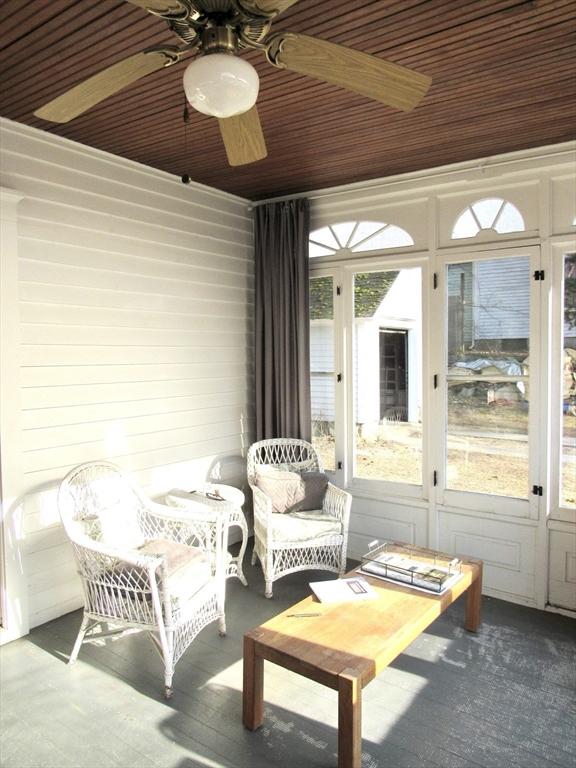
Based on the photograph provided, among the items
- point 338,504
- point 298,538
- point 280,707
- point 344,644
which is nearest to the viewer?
point 344,644

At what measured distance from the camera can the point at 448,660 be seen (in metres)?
2.80

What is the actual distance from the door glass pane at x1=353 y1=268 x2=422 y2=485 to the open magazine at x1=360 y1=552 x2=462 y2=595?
1043 mm

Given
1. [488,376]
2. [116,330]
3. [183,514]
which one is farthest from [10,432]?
[488,376]

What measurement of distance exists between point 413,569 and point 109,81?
2.43 m

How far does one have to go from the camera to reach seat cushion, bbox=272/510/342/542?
3.50 m

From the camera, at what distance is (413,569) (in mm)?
2818

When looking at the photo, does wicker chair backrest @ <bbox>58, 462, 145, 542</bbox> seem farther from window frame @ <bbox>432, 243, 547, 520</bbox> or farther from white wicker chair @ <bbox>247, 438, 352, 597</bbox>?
window frame @ <bbox>432, 243, 547, 520</bbox>

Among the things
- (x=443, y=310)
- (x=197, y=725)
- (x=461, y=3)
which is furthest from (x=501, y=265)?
(x=197, y=725)

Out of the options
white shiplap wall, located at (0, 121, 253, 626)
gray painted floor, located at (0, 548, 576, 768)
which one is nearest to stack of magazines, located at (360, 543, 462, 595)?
gray painted floor, located at (0, 548, 576, 768)

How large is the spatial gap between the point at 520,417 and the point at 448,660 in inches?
59.1

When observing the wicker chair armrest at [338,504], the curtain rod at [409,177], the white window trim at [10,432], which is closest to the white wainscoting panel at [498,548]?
the wicker chair armrest at [338,504]

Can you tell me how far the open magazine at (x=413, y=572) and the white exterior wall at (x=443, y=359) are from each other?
2.74ft

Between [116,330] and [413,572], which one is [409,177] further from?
[413,572]

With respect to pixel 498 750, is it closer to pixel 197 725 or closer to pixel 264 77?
pixel 197 725
